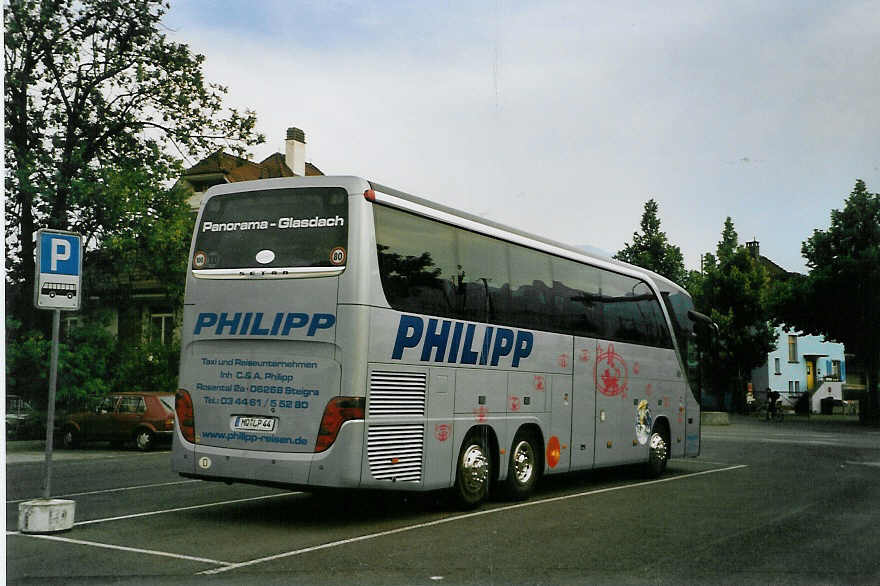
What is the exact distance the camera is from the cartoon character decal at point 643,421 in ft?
53.0

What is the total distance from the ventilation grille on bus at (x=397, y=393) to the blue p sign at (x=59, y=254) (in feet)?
11.0

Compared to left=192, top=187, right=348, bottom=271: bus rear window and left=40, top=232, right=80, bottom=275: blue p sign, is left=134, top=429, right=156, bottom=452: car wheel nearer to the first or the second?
left=192, top=187, right=348, bottom=271: bus rear window

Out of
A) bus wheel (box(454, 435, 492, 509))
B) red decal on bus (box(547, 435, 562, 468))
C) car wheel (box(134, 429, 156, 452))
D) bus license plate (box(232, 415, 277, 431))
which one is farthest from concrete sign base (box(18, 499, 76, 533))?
car wheel (box(134, 429, 156, 452))

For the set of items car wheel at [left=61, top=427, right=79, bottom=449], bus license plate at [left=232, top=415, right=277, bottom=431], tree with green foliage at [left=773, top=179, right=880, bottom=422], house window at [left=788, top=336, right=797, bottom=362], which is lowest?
car wheel at [left=61, top=427, right=79, bottom=449]

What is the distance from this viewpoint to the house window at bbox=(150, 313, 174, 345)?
32.2 m

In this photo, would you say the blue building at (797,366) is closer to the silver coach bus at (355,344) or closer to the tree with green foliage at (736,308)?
the tree with green foliage at (736,308)

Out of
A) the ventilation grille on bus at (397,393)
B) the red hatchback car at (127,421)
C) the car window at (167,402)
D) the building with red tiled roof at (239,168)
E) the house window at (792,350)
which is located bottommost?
the red hatchback car at (127,421)

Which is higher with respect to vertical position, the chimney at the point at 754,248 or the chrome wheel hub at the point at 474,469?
the chimney at the point at 754,248

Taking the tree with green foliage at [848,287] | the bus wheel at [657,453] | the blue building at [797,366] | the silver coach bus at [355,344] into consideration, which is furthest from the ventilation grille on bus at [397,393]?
the blue building at [797,366]

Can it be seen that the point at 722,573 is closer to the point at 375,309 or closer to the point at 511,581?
the point at 511,581

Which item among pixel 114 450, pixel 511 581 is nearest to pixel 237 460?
pixel 511 581

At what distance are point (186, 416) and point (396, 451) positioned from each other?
2.32 m

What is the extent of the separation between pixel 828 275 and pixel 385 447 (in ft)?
121

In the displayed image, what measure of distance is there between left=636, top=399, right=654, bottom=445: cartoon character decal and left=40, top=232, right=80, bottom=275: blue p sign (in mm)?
9509
